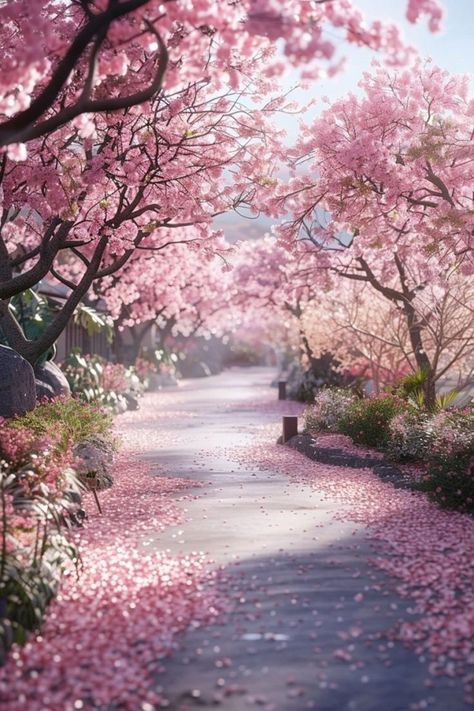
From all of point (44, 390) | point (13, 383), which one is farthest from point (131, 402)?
point (13, 383)

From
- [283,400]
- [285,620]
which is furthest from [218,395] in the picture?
[285,620]

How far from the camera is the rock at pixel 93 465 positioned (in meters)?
11.9

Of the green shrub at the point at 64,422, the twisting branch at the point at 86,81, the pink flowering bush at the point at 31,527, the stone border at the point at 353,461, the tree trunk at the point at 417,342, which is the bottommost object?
the stone border at the point at 353,461

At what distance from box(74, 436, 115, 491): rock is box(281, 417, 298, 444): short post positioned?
5.68m

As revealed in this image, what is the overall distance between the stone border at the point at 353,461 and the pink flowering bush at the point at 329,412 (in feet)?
2.46

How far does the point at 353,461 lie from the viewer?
14.7 meters

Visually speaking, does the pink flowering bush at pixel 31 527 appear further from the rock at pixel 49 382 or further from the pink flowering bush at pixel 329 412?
the pink flowering bush at pixel 329 412

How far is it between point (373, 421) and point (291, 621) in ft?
32.1

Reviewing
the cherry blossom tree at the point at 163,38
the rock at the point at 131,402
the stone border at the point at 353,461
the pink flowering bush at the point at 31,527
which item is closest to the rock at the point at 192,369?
the rock at the point at 131,402

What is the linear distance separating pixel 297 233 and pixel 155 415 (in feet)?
43.2

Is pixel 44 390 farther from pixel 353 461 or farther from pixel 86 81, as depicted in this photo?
pixel 86 81

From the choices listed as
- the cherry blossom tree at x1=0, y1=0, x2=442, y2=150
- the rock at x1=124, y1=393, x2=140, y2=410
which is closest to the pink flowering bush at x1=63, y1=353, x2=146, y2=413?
the rock at x1=124, y1=393, x2=140, y2=410

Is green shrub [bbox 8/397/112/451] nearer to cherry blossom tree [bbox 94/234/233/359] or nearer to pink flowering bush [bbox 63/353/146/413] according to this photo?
cherry blossom tree [bbox 94/234/233/359]

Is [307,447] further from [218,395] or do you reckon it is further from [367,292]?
[218,395]
